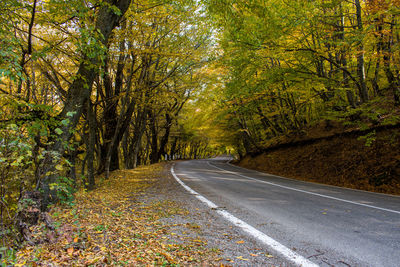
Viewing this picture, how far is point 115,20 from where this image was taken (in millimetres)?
5020

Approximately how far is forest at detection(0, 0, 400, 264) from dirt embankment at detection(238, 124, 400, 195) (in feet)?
0.76

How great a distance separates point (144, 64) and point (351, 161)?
424 inches

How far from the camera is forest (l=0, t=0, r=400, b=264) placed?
146 inches

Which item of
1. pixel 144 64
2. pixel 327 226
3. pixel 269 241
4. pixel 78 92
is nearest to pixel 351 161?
pixel 327 226

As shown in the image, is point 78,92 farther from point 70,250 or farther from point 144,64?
point 144,64

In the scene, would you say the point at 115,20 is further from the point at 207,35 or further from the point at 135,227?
the point at 207,35

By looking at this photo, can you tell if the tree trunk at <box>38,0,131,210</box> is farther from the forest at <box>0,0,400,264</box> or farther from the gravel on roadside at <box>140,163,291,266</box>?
the gravel on roadside at <box>140,163,291,266</box>

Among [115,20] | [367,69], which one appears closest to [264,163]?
[367,69]

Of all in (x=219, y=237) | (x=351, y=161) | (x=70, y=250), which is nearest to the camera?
(x=70, y=250)

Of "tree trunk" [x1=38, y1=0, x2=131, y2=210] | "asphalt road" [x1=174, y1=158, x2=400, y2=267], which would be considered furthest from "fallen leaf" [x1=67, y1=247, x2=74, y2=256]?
"asphalt road" [x1=174, y1=158, x2=400, y2=267]

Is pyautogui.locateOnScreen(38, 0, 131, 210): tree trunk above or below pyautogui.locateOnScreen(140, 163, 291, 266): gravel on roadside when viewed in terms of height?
above

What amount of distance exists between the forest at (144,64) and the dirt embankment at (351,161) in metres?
0.23

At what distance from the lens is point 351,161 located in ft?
34.0

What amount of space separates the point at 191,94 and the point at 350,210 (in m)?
16.7
